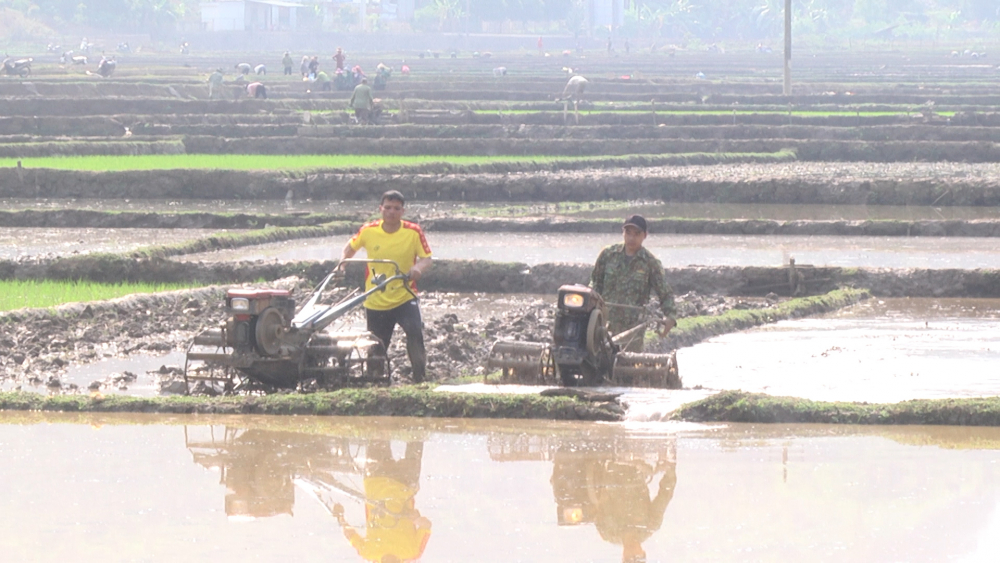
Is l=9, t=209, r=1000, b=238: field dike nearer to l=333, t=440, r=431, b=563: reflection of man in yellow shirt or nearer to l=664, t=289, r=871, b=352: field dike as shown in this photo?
l=664, t=289, r=871, b=352: field dike

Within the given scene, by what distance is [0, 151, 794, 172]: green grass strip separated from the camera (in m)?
25.4

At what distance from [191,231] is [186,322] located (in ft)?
24.7

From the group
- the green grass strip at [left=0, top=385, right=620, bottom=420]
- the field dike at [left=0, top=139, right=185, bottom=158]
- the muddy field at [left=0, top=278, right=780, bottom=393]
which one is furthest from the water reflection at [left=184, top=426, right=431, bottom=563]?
the field dike at [left=0, top=139, right=185, bottom=158]

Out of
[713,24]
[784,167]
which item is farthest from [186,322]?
[713,24]

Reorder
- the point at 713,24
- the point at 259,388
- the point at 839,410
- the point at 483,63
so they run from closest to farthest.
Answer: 1. the point at 839,410
2. the point at 259,388
3. the point at 483,63
4. the point at 713,24

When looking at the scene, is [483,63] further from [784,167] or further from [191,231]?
[191,231]

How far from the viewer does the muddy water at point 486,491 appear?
4918 millimetres

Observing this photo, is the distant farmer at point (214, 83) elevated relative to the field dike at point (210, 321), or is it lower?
elevated

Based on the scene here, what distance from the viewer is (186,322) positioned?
11711 mm

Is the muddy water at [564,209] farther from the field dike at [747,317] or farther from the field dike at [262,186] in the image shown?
the field dike at [747,317]

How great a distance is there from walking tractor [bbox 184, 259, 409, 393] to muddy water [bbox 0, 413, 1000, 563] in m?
0.63

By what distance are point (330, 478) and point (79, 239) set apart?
1297cm

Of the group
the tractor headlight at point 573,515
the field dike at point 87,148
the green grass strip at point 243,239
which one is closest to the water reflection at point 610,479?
the tractor headlight at point 573,515

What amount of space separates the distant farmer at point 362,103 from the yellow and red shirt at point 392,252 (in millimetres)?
25873
